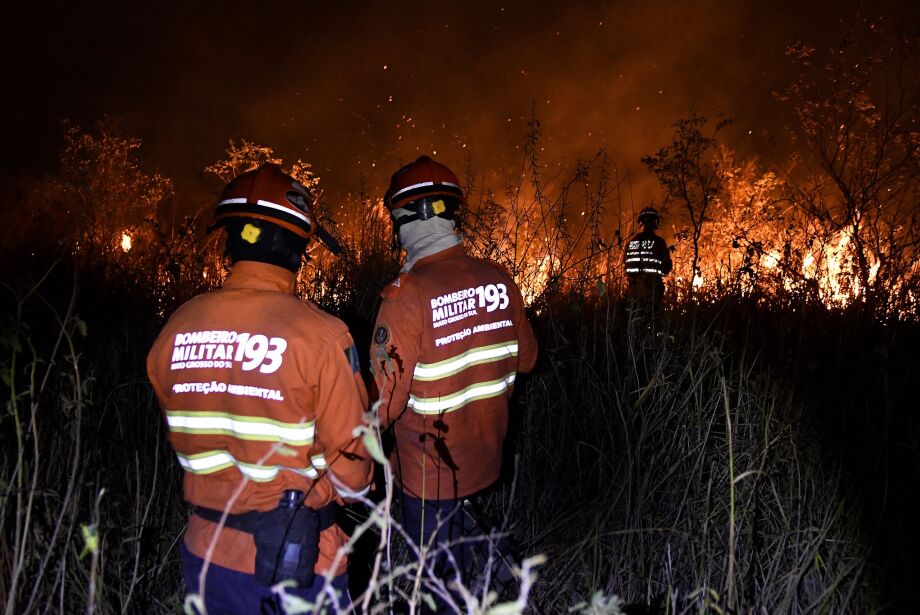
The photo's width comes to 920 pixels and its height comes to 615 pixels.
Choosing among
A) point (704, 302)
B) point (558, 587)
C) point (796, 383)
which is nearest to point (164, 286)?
point (558, 587)

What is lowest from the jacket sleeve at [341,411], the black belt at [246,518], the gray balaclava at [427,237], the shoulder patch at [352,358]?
the black belt at [246,518]

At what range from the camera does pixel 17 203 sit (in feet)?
19.2

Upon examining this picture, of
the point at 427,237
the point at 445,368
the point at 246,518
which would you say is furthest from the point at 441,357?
the point at 246,518

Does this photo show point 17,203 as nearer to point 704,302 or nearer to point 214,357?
point 214,357

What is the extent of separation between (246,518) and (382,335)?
0.97m

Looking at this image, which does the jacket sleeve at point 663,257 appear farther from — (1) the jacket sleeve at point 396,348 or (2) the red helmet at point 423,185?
(1) the jacket sleeve at point 396,348

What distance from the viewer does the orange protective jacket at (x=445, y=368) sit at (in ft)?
10.2

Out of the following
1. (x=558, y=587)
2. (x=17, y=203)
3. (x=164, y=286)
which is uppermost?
(x=17, y=203)

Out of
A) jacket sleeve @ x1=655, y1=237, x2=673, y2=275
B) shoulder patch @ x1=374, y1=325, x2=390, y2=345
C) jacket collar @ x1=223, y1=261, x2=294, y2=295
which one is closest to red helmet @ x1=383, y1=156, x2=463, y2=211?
shoulder patch @ x1=374, y1=325, x2=390, y2=345

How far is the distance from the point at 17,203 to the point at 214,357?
4591 mm

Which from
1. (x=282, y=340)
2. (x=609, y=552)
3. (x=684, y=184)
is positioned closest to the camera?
(x=282, y=340)

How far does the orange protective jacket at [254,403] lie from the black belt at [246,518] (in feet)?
0.08

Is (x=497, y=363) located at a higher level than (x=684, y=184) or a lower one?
lower

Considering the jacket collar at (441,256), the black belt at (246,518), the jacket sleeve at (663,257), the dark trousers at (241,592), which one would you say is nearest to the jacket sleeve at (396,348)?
the jacket collar at (441,256)
